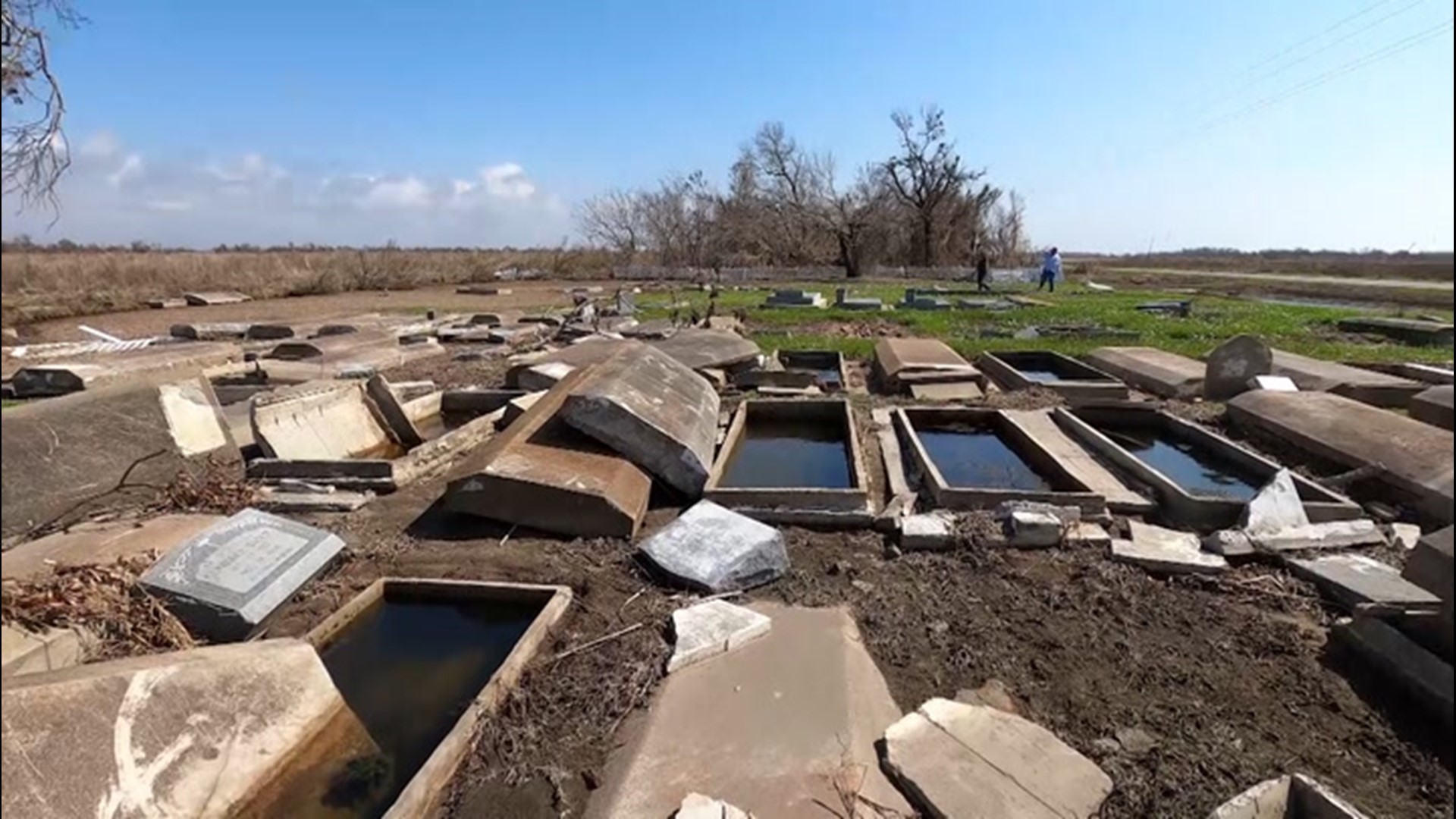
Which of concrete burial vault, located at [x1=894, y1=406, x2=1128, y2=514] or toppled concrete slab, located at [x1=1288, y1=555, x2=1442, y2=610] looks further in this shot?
concrete burial vault, located at [x1=894, y1=406, x2=1128, y2=514]

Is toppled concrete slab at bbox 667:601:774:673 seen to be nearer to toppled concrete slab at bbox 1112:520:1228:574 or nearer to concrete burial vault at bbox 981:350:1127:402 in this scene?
toppled concrete slab at bbox 1112:520:1228:574

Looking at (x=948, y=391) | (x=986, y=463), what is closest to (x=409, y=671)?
(x=986, y=463)

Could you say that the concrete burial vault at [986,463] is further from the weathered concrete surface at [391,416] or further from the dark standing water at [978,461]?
the weathered concrete surface at [391,416]

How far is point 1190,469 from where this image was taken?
26.0 ft

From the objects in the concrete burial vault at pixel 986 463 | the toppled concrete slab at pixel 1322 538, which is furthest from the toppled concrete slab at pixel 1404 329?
the toppled concrete slab at pixel 1322 538

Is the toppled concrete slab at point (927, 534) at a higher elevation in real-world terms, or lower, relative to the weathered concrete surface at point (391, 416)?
lower

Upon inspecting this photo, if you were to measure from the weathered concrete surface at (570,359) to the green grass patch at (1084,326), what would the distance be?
3933 mm

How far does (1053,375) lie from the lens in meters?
13.3

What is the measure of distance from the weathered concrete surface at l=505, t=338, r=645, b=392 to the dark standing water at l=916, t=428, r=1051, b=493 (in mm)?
3980

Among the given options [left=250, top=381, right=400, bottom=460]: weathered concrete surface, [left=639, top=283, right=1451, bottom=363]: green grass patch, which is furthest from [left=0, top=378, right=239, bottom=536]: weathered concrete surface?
[left=639, top=283, right=1451, bottom=363]: green grass patch

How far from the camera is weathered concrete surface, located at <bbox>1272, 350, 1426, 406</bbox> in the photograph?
9.66m

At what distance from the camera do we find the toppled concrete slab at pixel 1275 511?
5527 millimetres

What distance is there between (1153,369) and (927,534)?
820 centimetres

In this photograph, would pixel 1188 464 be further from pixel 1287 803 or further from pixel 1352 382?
pixel 1287 803
